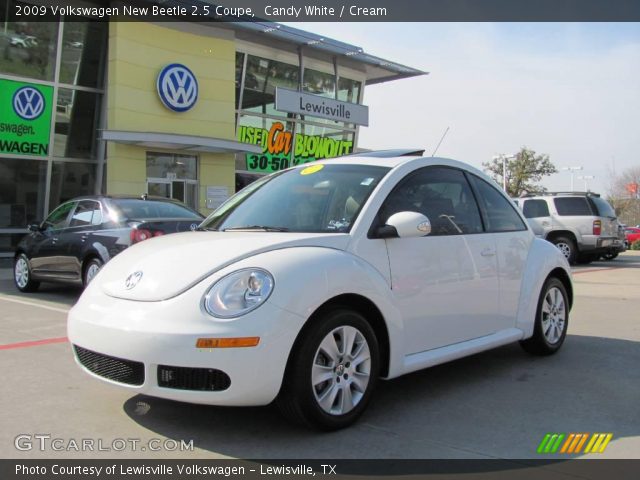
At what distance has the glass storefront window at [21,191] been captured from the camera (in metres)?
17.9

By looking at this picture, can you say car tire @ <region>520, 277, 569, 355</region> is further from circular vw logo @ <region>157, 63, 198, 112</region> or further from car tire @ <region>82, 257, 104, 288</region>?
circular vw logo @ <region>157, 63, 198, 112</region>

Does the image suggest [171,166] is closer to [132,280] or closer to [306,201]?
[306,201]

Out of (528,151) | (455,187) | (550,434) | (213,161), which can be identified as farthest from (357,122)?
(528,151)

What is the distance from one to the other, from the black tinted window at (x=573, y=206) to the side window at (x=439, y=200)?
43.6 ft

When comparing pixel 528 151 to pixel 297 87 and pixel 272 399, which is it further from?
pixel 272 399

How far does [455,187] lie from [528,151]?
4754cm

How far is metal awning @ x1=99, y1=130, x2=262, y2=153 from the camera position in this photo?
59.1 ft

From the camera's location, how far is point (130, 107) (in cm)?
1931

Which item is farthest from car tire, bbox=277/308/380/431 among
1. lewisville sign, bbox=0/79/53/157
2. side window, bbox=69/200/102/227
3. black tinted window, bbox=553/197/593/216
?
lewisville sign, bbox=0/79/53/157

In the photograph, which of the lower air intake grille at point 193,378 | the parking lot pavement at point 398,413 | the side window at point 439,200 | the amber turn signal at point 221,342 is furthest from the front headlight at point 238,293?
the side window at point 439,200

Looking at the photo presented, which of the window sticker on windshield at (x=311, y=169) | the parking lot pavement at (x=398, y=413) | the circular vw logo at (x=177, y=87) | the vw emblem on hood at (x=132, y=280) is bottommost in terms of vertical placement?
the parking lot pavement at (x=398, y=413)

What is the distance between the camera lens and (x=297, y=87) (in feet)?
83.6

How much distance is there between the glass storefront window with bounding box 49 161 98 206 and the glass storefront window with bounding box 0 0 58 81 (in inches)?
105

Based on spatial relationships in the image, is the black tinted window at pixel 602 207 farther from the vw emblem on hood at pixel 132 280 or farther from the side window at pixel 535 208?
the vw emblem on hood at pixel 132 280
